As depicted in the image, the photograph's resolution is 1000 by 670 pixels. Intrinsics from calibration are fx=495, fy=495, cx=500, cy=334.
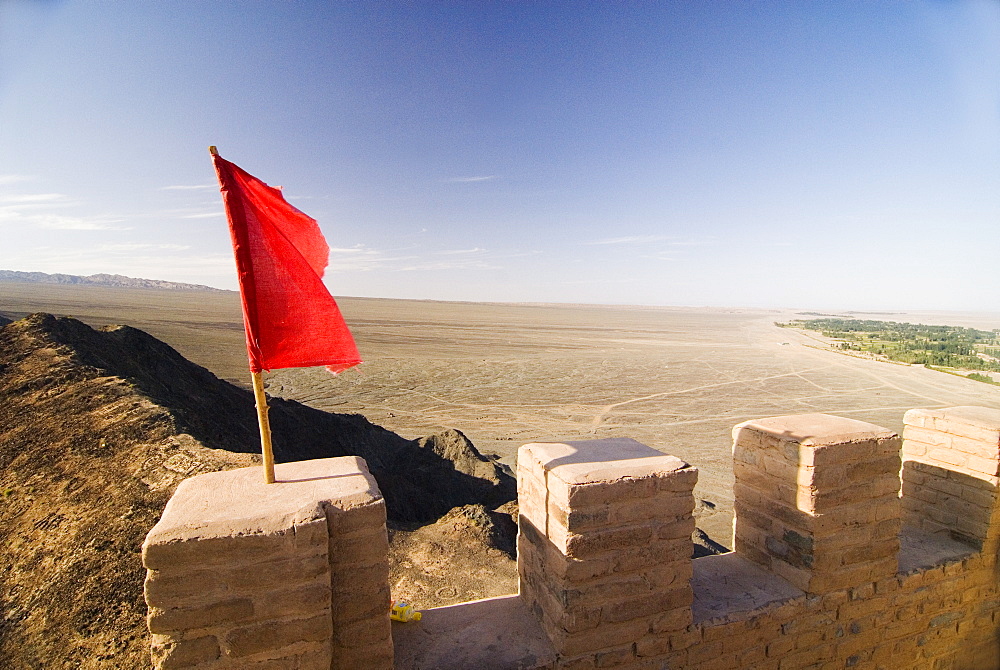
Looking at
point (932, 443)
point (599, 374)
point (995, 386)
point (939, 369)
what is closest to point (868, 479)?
point (932, 443)

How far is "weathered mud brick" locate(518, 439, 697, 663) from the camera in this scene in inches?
105

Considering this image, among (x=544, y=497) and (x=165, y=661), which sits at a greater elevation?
(x=544, y=497)

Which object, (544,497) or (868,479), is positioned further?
(868,479)

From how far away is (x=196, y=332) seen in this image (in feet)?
137

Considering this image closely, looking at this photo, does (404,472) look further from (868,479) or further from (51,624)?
(868,479)

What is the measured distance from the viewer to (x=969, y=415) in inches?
163

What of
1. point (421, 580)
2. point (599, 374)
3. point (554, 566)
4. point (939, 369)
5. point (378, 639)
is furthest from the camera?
point (939, 369)

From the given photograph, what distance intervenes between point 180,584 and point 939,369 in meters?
40.5

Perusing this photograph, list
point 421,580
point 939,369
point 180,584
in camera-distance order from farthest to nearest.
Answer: point 939,369, point 421,580, point 180,584

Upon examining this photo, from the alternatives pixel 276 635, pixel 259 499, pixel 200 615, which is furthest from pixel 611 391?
pixel 200 615

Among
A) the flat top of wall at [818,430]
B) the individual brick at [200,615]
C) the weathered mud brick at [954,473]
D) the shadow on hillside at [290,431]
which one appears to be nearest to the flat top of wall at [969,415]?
the weathered mud brick at [954,473]

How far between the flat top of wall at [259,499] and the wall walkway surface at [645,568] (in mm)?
11

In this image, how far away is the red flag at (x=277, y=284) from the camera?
2609 millimetres

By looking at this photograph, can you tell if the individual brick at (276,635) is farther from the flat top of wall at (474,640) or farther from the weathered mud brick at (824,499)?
the weathered mud brick at (824,499)
